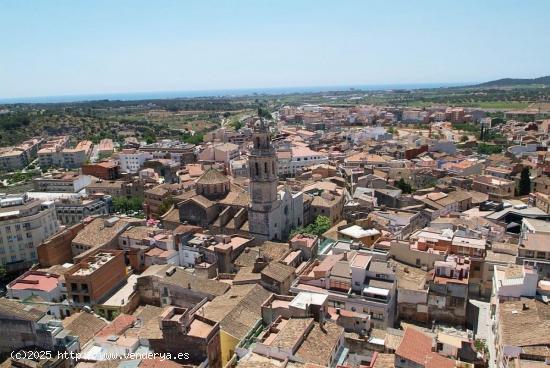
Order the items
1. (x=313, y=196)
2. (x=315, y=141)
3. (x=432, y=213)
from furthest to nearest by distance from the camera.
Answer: (x=315, y=141)
(x=313, y=196)
(x=432, y=213)

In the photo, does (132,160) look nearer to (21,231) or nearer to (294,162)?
(294,162)

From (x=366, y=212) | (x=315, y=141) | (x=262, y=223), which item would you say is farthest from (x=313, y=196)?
(x=315, y=141)

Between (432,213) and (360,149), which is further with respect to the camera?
(360,149)

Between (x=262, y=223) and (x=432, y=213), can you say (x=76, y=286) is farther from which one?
(x=432, y=213)

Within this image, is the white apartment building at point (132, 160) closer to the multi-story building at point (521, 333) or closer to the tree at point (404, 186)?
the tree at point (404, 186)

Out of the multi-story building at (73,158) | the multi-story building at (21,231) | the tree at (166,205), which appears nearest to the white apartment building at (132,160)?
the multi-story building at (73,158)

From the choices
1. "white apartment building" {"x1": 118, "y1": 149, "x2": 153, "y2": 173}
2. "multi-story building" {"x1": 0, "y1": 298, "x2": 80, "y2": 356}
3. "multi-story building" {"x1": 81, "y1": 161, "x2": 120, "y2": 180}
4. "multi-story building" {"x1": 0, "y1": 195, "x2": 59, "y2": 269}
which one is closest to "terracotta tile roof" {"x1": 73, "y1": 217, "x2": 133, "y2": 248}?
"multi-story building" {"x1": 0, "y1": 195, "x2": 59, "y2": 269}

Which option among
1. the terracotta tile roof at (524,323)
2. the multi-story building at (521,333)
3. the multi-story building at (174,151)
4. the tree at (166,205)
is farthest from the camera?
the multi-story building at (174,151)
